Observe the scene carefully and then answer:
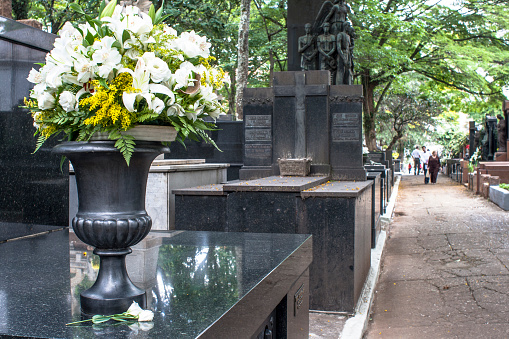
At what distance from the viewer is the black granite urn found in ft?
6.42

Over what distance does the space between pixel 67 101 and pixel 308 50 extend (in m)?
9.70

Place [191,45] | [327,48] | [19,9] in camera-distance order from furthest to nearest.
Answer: [327,48], [19,9], [191,45]

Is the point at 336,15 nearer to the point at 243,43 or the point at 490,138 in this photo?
the point at 243,43

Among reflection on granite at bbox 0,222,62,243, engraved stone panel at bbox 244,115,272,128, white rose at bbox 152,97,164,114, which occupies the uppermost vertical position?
engraved stone panel at bbox 244,115,272,128

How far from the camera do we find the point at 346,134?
8.70 m

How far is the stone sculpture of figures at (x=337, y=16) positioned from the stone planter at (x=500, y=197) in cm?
684

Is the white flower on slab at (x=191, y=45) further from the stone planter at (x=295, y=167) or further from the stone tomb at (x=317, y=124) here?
the stone tomb at (x=317, y=124)

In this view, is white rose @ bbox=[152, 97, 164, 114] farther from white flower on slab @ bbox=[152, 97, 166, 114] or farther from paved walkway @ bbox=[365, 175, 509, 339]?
paved walkway @ bbox=[365, 175, 509, 339]

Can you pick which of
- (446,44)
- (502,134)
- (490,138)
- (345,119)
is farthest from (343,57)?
(490,138)

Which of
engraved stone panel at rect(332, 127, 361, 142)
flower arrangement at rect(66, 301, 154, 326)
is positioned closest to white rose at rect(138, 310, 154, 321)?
flower arrangement at rect(66, 301, 154, 326)

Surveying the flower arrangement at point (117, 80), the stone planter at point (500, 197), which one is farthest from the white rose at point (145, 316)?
the stone planter at point (500, 197)

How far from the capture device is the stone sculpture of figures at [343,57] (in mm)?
10695

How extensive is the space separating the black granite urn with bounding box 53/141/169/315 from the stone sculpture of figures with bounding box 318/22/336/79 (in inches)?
363

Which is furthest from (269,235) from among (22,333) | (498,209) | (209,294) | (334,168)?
(498,209)
